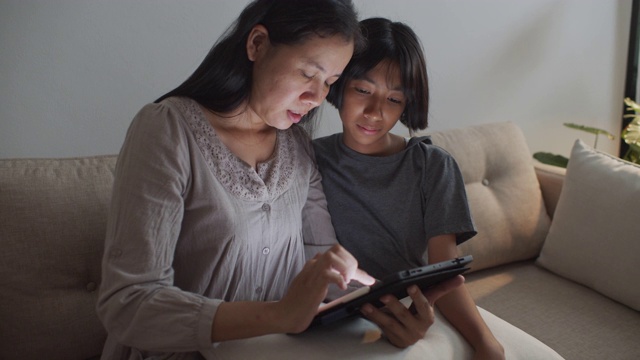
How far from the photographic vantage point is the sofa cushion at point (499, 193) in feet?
6.55

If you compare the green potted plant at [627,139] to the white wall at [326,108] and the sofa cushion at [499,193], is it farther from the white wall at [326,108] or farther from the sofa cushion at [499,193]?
the sofa cushion at [499,193]

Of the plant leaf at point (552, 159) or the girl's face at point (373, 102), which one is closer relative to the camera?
the girl's face at point (373, 102)

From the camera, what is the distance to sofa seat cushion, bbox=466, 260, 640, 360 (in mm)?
1619

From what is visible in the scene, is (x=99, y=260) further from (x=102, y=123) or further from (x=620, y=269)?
(x=620, y=269)

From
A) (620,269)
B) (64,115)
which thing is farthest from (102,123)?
(620,269)

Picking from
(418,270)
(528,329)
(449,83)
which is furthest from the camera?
(449,83)

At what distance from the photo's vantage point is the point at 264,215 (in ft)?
3.94

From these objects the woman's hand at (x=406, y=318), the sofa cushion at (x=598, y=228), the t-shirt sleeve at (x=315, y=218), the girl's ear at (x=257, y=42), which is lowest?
the sofa cushion at (x=598, y=228)

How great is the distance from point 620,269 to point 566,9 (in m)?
1.45

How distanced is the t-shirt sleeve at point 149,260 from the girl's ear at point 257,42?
26 cm

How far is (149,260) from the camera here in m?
1.00

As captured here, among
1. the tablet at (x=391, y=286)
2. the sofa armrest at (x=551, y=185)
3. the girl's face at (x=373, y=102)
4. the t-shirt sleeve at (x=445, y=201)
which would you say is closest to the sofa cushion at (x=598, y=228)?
the sofa armrest at (x=551, y=185)

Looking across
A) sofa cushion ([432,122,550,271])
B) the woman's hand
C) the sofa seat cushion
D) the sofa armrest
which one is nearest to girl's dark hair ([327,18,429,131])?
the woman's hand

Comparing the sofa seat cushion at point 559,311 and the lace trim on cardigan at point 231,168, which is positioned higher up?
the lace trim on cardigan at point 231,168
